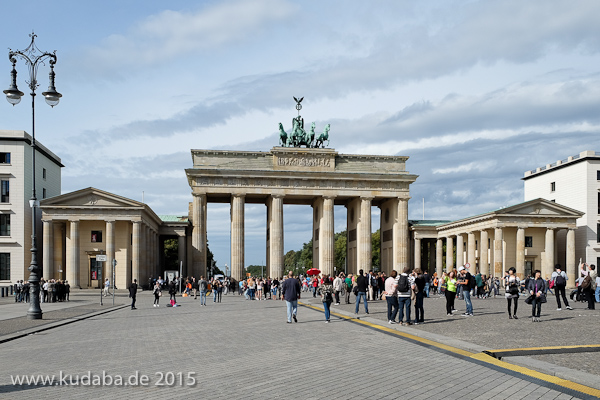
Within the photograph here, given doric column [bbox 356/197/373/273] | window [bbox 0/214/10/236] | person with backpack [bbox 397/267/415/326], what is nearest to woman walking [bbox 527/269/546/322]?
person with backpack [bbox 397/267/415/326]

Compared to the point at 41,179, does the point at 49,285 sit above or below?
below

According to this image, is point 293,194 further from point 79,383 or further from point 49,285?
point 79,383

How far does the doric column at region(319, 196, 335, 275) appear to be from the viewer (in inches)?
3120

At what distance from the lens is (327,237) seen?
79.4 m

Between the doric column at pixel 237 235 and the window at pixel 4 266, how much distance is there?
81.0 feet

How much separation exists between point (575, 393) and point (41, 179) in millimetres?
69035

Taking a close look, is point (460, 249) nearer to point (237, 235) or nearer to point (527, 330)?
point (237, 235)

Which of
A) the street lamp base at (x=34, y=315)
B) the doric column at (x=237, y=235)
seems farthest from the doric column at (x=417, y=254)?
the street lamp base at (x=34, y=315)

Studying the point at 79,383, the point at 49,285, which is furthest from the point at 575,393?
the point at 49,285

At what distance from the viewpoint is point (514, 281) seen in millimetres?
23672

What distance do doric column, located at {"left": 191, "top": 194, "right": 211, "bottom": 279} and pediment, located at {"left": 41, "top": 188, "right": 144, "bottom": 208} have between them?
12.9 m

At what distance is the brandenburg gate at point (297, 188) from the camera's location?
77.1 m

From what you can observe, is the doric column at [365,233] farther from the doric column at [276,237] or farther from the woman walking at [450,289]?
the woman walking at [450,289]

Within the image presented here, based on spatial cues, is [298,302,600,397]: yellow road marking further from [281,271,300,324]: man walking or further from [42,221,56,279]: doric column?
[42,221,56,279]: doric column
